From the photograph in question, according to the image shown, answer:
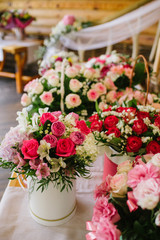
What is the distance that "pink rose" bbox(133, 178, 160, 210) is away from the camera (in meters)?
0.41

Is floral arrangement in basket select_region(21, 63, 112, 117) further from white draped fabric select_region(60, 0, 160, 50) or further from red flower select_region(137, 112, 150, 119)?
white draped fabric select_region(60, 0, 160, 50)

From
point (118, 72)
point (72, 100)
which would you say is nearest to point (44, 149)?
point (72, 100)

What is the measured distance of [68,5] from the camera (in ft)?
13.5

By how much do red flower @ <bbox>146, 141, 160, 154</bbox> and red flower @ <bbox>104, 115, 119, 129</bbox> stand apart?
0.43 feet

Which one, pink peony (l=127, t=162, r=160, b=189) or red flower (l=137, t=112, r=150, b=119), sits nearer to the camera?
pink peony (l=127, t=162, r=160, b=189)

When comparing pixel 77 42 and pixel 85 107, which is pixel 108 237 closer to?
pixel 85 107

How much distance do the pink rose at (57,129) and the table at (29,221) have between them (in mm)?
299

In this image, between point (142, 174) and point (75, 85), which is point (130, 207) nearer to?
point (142, 174)

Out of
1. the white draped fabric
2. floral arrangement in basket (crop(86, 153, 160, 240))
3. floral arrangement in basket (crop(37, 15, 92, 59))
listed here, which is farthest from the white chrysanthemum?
floral arrangement in basket (crop(37, 15, 92, 59))

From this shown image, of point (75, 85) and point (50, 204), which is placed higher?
point (75, 85)

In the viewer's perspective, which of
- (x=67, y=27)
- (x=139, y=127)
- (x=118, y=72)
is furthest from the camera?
(x=67, y=27)

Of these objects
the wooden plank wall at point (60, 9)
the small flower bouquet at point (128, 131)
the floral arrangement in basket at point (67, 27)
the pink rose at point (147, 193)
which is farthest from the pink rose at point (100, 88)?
the wooden plank wall at point (60, 9)

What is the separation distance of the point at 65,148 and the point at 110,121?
21 cm

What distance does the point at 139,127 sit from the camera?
657 mm
